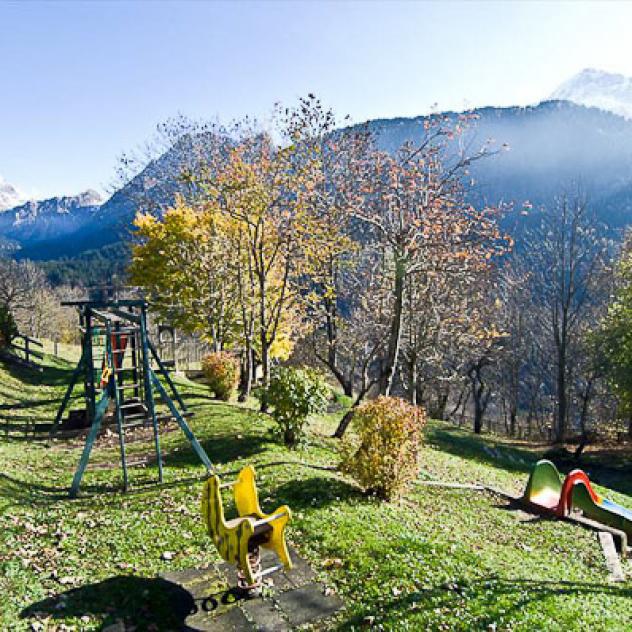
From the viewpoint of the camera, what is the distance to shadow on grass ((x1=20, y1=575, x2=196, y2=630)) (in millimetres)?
5770

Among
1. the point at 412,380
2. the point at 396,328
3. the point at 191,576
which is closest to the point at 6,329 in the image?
the point at 412,380

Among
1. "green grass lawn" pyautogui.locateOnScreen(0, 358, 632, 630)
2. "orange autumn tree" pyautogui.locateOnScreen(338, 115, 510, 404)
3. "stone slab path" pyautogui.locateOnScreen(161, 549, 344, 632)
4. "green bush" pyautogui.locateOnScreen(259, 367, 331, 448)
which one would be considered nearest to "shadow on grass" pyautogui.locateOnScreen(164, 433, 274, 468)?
"green grass lawn" pyautogui.locateOnScreen(0, 358, 632, 630)

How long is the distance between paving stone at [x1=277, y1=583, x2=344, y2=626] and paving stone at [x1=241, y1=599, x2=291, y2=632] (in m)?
0.11

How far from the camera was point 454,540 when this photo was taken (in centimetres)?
837

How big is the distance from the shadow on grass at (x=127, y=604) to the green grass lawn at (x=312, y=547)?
0.02 meters

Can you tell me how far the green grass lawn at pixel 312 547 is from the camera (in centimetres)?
604

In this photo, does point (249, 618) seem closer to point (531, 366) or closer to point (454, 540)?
point (454, 540)

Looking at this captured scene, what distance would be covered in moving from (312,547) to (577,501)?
6.98 metres

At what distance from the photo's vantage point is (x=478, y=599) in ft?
20.9

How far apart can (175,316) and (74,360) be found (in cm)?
794

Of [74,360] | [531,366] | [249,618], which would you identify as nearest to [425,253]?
[249,618]

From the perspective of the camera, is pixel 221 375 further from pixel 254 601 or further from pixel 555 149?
pixel 555 149

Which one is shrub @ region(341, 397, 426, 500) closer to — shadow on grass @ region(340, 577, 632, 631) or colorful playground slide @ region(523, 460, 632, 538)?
shadow on grass @ region(340, 577, 632, 631)

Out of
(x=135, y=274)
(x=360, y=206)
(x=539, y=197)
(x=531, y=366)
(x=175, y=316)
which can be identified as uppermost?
(x=539, y=197)
